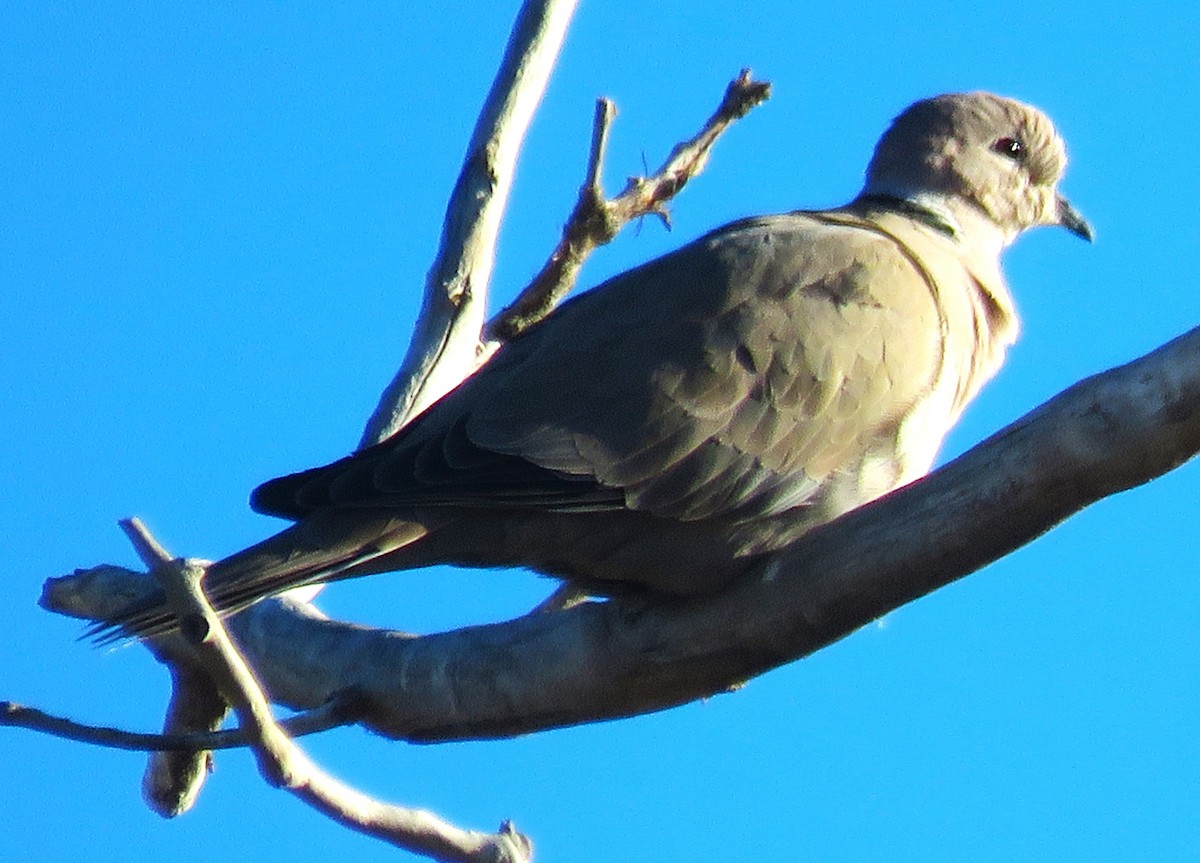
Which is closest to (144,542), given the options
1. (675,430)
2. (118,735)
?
(118,735)

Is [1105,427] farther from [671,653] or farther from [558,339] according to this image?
[558,339]

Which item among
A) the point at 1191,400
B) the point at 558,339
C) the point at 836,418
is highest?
the point at 558,339

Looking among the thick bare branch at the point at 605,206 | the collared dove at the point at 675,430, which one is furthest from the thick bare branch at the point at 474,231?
the collared dove at the point at 675,430

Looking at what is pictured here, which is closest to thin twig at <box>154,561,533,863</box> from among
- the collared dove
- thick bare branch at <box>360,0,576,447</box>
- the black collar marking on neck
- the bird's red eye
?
the collared dove

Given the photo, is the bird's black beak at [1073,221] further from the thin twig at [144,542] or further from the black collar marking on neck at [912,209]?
the thin twig at [144,542]

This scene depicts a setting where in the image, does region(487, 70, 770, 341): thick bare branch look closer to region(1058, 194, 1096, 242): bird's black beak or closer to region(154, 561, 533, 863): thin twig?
region(1058, 194, 1096, 242): bird's black beak

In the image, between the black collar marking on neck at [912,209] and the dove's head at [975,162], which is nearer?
the black collar marking on neck at [912,209]

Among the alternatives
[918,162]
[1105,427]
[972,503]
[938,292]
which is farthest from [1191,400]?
[918,162]
